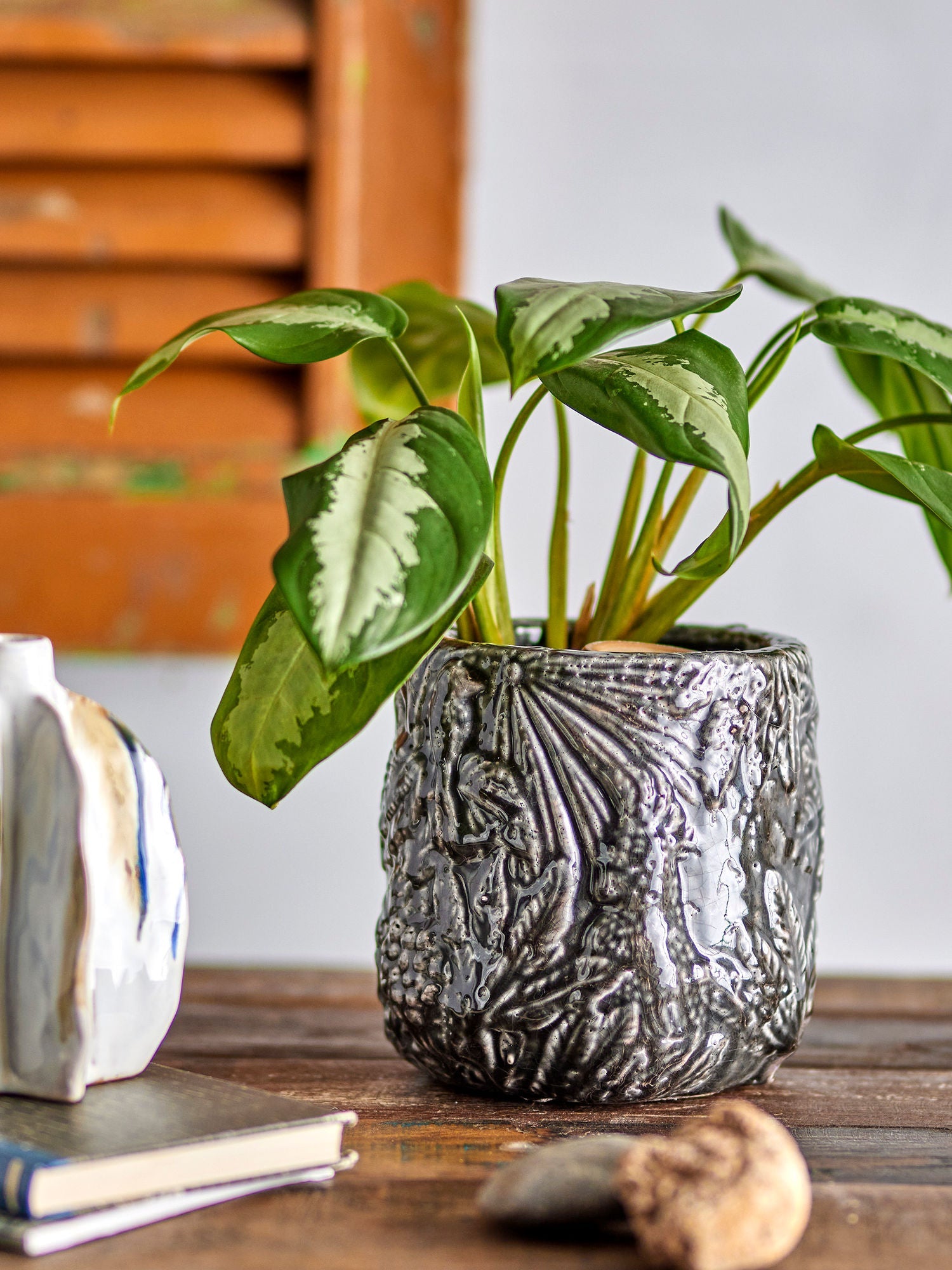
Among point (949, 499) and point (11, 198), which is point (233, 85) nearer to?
point (11, 198)

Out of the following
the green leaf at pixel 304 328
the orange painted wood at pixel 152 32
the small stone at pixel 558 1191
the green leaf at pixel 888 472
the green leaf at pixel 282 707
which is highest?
the orange painted wood at pixel 152 32

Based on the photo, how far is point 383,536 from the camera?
0.51 metres

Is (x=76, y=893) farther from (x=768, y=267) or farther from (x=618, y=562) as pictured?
(x=768, y=267)

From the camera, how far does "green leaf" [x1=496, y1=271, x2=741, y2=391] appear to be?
0.50m

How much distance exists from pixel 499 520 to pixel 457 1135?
11.6 inches

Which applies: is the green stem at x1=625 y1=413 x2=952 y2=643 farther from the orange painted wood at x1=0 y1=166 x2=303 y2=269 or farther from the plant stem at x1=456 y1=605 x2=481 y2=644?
the orange painted wood at x1=0 y1=166 x2=303 y2=269

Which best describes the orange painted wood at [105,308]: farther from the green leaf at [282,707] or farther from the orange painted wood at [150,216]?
the green leaf at [282,707]

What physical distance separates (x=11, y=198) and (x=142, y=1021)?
0.91 m

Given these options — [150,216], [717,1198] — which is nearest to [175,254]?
[150,216]

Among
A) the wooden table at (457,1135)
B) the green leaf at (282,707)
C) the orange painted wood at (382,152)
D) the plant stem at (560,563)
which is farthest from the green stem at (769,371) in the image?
the orange painted wood at (382,152)

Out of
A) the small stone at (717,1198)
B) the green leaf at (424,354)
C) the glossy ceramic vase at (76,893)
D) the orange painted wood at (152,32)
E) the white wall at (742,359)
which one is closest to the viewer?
the small stone at (717,1198)

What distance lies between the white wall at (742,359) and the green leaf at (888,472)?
0.75 m

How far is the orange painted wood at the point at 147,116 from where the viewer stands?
124 centimetres

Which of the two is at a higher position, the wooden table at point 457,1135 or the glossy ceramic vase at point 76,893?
the glossy ceramic vase at point 76,893
